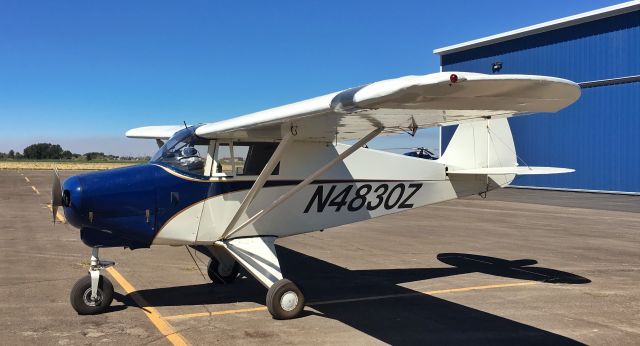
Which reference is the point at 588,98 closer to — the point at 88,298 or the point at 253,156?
the point at 253,156

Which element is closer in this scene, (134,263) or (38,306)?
(38,306)

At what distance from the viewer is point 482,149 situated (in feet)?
28.3

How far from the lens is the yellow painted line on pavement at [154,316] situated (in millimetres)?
5129

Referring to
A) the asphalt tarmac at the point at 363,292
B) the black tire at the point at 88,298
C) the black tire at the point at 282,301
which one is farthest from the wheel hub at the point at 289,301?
the black tire at the point at 88,298

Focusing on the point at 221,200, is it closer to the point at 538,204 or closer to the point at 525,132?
the point at 538,204

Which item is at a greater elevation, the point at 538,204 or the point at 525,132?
the point at 525,132

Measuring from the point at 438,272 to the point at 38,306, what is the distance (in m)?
5.71

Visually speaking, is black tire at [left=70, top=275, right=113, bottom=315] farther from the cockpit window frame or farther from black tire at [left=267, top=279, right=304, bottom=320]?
black tire at [left=267, top=279, right=304, bottom=320]

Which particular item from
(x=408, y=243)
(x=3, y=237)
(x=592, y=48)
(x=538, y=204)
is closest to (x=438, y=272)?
(x=408, y=243)

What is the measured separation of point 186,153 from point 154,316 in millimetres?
1921

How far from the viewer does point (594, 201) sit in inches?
925

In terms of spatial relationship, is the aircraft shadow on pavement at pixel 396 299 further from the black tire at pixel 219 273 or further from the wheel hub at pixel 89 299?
the wheel hub at pixel 89 299

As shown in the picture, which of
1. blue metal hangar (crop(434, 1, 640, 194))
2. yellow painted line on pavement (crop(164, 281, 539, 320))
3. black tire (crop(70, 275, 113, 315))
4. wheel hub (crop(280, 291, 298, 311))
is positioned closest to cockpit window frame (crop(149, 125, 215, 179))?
black tire (crop(70, 275, 113, 315))

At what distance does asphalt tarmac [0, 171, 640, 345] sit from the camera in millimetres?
5371
